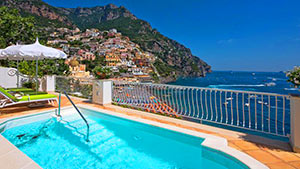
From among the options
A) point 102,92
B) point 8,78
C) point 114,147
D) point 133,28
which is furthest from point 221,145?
point 133,28

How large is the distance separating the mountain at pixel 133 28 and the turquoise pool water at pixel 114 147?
68.6 meters

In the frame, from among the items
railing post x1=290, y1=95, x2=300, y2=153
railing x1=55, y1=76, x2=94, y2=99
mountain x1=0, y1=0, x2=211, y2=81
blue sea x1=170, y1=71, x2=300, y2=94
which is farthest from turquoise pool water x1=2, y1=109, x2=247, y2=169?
mountain x1=0, y1=0, x2=211, y2=81

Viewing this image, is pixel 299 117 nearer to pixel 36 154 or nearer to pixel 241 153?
pixel 241 153

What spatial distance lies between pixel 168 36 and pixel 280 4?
2886 inches

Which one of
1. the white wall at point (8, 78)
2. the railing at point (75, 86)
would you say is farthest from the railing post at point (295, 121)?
the white wall at point (8, 78)

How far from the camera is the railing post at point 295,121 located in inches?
97.9

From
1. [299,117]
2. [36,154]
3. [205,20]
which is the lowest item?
[36,154]

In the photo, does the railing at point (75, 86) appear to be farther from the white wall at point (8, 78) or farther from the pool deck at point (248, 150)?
the pool deck at point (248, 150)

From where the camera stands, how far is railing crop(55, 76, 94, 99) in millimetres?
7328

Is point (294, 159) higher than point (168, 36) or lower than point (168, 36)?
lower

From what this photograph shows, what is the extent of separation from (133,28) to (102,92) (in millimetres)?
90890

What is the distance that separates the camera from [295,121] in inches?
99.1

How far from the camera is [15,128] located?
162 inches

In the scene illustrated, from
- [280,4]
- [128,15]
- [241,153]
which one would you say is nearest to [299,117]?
[241,153]
